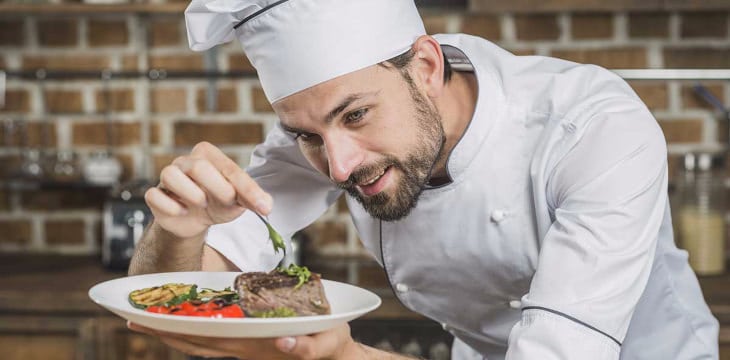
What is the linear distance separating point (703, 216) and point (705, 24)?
547 millimetres

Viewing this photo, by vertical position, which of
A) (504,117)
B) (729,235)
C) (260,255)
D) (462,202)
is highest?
(504,117)

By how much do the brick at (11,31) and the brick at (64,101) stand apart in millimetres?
177

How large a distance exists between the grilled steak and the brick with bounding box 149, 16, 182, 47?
5.09 ft

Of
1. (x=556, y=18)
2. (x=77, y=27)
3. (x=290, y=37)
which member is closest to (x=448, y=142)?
(x=290, y=37)

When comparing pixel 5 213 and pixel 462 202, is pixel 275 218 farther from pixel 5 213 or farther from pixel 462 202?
pixel 5 213

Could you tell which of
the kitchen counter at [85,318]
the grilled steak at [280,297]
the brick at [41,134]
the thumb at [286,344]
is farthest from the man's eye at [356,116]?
the brick at [41,134]

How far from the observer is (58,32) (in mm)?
2582

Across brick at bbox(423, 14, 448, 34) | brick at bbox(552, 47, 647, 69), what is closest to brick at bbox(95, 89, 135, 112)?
brick at bbox(423, 14, 448, 34)

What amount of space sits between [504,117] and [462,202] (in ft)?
0.51

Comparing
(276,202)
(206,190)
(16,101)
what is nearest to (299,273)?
(206,190)

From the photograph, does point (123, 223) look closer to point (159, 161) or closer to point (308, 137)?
point (159, 161)

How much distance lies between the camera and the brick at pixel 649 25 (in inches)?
95.7

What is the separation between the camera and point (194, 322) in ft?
3.13

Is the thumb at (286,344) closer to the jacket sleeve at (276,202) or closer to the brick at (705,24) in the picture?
the jacket sleeve at (276,202)
